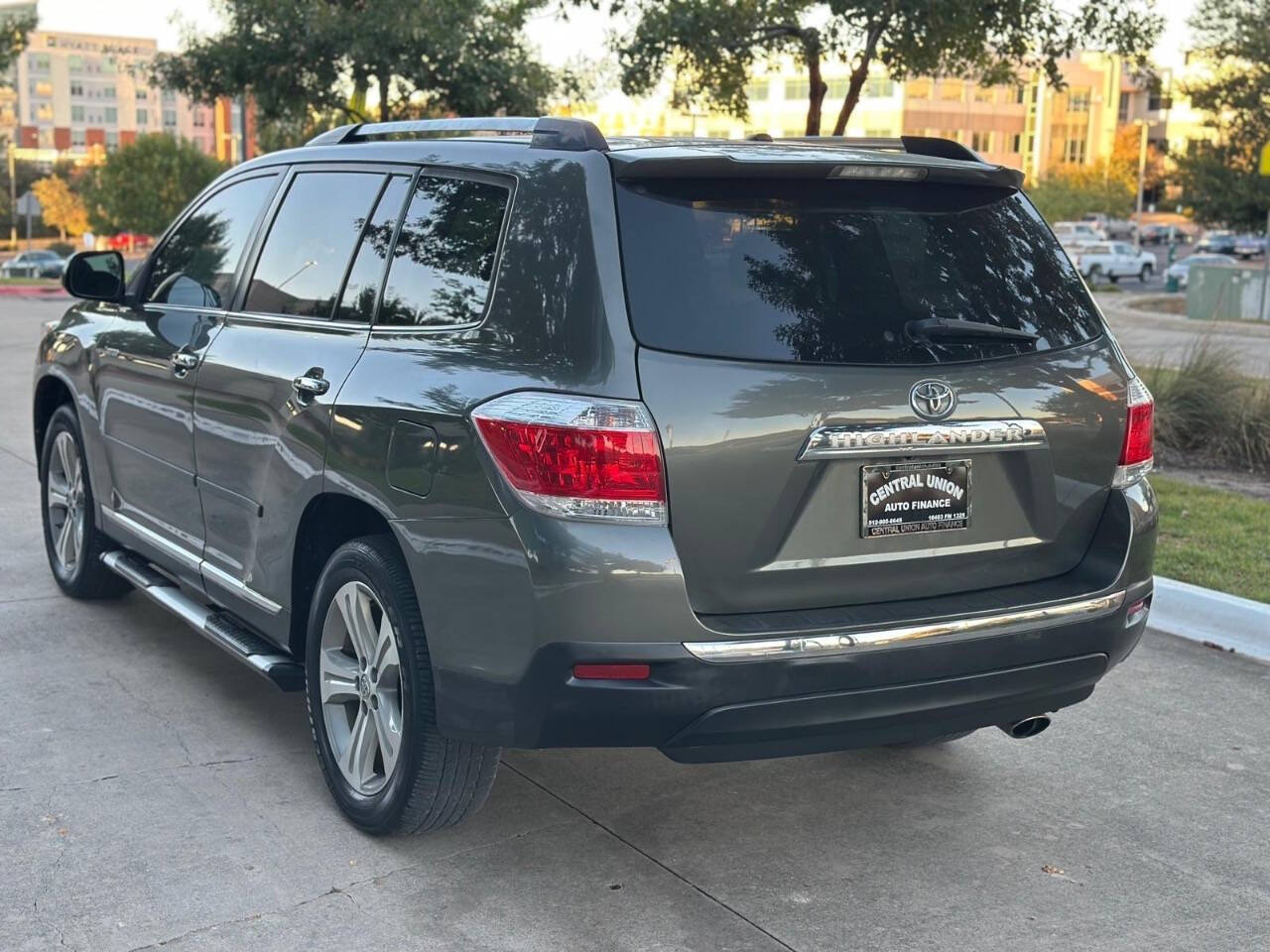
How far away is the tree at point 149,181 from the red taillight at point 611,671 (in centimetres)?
6840

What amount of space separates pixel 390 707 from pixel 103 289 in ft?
8.79

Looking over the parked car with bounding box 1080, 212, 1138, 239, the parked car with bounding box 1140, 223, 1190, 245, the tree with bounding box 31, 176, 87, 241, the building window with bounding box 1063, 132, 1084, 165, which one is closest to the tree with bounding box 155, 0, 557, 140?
the parked car with bounding box 1080, 212, 1138, 239

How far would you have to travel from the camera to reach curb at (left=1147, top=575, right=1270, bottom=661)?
640cm

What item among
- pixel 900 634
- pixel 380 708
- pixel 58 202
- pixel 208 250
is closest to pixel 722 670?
pixel 900 634

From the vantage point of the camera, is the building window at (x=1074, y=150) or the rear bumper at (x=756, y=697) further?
the building window at (x=1074, y=150)

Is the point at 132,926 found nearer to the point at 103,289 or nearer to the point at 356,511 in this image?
the point at 356,511

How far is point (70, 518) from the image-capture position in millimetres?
6535

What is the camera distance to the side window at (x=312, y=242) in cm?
450

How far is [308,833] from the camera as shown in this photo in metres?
4.22

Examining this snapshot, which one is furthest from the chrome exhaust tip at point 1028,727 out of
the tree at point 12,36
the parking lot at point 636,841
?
the tree at point 12,36

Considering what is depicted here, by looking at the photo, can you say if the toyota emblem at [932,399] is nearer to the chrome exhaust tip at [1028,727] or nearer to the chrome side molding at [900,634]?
the chrome side molding at [900,634]

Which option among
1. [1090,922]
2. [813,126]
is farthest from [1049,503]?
[813,126]

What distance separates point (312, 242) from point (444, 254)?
0.85m

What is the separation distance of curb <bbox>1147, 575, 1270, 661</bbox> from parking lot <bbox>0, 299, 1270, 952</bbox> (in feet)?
2.78
